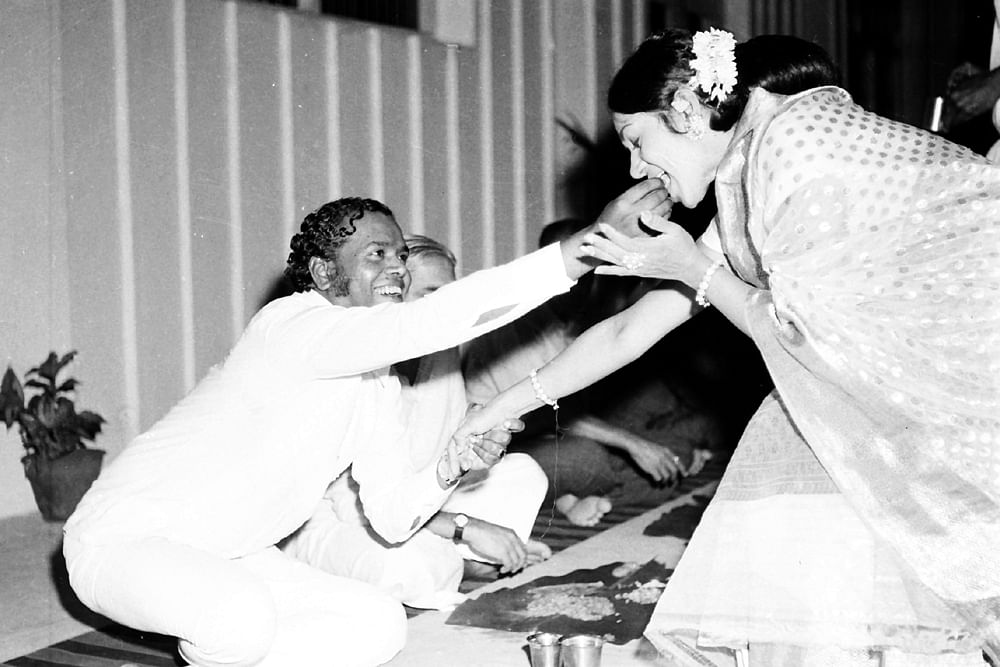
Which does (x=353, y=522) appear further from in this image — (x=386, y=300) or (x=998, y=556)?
(x=998, y=556)

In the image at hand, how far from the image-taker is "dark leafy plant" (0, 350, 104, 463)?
471 centimetres

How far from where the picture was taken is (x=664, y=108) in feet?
8.45

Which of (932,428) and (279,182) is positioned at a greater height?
(279,182)

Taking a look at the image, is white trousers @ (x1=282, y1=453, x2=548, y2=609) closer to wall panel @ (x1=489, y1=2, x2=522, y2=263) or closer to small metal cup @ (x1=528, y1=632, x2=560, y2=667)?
small metal cup @ (x1=528, y1=632, x2=560, y2=667)

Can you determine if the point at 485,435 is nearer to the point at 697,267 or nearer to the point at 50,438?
the point at 697,267

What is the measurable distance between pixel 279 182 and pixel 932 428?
12.4 ft

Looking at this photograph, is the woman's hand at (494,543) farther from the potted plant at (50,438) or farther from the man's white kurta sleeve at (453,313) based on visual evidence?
the potted plant at (50,438)

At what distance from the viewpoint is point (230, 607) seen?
2.64 metres

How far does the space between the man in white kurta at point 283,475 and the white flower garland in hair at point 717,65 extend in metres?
0.46

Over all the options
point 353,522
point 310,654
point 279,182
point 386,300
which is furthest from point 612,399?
point 310,654

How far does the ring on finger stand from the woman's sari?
0.25m

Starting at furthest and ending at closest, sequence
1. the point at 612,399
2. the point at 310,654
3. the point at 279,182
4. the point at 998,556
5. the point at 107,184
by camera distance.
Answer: the point at 612,399, the point at 279,182, the point at 107,184, the point at 310,654, the point at 998,556

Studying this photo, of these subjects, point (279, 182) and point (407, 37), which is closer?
point (279, 182)

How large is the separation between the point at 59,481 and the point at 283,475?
2197 mm
